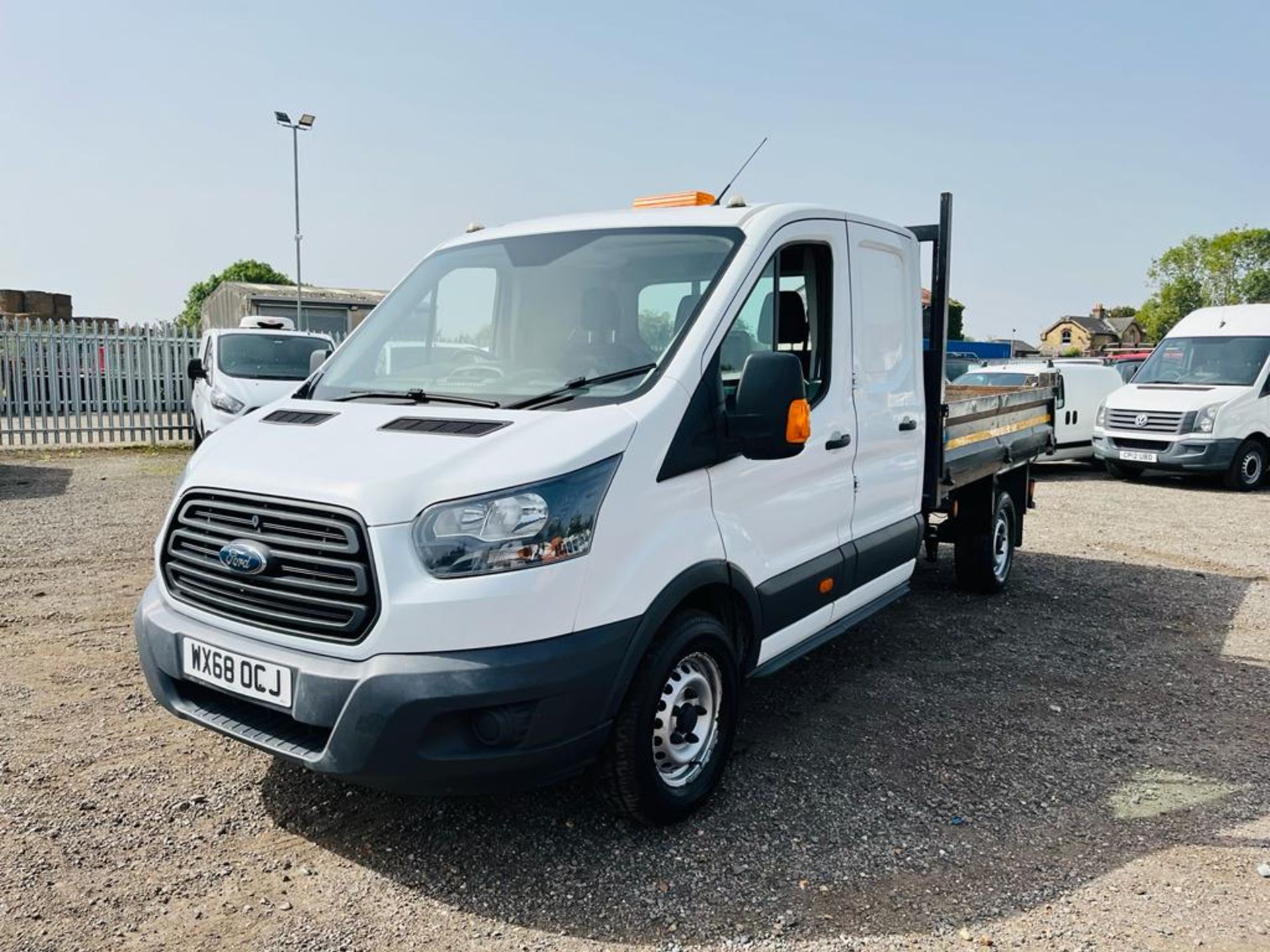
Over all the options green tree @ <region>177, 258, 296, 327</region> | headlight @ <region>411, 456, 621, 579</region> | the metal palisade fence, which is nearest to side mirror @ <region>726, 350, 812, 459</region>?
headlight @ <region>411, 456, 621, 579</region>

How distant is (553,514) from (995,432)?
4435mm

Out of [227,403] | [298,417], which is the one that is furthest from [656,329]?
[227,403]

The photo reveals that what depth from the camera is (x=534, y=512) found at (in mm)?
2828

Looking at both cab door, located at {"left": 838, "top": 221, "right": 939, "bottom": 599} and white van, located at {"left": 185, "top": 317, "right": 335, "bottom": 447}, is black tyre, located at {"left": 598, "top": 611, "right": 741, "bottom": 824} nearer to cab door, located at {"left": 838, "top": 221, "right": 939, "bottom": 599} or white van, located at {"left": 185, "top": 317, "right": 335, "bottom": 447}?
cab door, located at {"left": 838, "top": 221, "right": 939, "bottom": 599}

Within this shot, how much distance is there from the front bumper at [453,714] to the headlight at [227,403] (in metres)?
9.64

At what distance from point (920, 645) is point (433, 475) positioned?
3.88 metres

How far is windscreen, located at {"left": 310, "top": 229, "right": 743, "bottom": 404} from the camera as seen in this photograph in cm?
352

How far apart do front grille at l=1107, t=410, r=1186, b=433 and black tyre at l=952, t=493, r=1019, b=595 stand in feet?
24.9

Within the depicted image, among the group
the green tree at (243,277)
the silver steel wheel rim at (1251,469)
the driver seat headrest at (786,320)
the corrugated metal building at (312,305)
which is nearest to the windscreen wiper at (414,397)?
the driver seat headrest at (786,320)

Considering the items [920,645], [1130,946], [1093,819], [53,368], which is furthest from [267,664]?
[53,368]

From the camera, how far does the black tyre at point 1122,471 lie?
13898 mm

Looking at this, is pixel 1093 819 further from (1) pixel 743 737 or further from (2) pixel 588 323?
(2) pixel 588 323

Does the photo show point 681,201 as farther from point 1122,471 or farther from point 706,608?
point 1122,471

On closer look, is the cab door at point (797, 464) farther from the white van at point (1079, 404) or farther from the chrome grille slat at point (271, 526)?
the white van at point (1079, 404)
